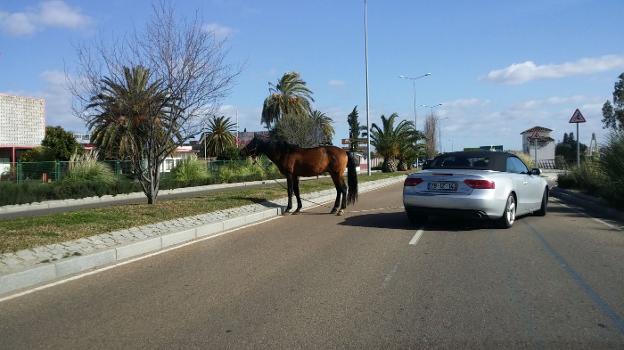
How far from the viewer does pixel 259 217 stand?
14.4m

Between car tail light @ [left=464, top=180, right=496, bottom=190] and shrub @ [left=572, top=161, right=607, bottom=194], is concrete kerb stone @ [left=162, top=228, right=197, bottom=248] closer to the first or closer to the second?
car tail light @ [left=464, top=180, right=496, bottom=190]

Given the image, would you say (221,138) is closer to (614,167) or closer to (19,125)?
(19,125)

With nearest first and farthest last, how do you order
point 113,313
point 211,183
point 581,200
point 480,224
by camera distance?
point 113,313 < point 480,224 < point 581,200 < point 211,183

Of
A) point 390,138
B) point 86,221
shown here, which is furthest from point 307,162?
point 390,138

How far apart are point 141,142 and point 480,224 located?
8.82 meters

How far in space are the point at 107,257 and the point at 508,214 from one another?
25.3 feet

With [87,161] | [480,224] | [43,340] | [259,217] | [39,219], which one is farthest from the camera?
[87,161]

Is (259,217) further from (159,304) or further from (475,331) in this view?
(475,331)

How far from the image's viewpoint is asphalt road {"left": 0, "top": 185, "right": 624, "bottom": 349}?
16.1 feet

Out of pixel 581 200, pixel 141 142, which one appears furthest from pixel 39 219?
pixel 581 200

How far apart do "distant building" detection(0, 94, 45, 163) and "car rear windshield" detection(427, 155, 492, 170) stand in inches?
1741

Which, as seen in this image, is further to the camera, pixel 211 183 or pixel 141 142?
pixel 211 183

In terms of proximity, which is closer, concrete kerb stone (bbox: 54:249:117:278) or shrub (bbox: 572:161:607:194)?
concrete kerb stone (bbox: 54:249:117:278)

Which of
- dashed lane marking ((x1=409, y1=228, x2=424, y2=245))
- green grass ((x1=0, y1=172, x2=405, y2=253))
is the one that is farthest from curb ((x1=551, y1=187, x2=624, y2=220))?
green grass ((x1=0, y1=172, x2=405, y2=253))
